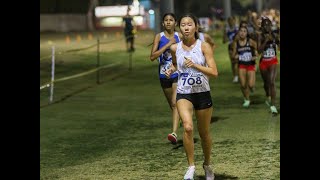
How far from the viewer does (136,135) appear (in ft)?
41.1

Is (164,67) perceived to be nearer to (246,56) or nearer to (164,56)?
(164,56)

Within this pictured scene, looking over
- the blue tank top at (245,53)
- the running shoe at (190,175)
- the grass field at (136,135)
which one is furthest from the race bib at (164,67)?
the blue tank top at (245,53)

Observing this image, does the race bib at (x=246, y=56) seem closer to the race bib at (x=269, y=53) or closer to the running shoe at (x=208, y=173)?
the race bib at (x=269, y=53)

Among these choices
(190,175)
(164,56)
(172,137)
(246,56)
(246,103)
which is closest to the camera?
(190,175)

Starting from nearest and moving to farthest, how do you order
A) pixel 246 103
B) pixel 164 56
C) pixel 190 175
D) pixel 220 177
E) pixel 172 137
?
pixel 190 175
pixel 220 177
pixel 172 137
pixel 164 56
pixel 246 103

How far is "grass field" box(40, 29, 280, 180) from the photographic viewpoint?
9344mm

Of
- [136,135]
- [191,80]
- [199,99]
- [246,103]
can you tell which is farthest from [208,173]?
[246,103]

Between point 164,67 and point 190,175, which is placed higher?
point 164,67

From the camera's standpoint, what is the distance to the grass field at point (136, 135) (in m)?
9.34

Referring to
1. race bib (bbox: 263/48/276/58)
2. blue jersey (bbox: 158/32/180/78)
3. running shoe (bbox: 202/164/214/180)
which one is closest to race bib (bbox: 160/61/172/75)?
blue jersey (bbox: 158/32/180/78)
